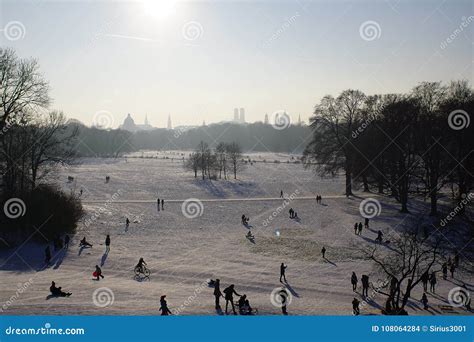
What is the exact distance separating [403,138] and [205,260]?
2549 cm

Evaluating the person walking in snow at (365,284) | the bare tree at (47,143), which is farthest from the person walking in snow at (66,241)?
the person walking in snow at (365,284)

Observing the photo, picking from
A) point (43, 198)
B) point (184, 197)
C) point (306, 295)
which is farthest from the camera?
point (184, 197)

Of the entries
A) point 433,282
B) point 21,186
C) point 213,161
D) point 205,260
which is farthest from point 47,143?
point 213,161

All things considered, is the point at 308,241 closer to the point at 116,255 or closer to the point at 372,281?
the point at 372,281

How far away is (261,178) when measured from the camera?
237ft

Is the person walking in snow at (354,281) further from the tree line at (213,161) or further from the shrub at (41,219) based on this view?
the tree line at (213,161)

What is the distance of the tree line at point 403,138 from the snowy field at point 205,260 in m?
3.71

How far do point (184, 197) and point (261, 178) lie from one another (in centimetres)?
2451

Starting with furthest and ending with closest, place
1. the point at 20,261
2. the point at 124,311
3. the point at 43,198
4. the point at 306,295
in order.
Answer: the point at 43,198, the point at 20,261, the point at 306,295, the point at 124,311

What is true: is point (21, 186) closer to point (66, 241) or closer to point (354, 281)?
point (66, 241)

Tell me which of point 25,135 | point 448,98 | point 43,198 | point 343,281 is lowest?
point 343,281

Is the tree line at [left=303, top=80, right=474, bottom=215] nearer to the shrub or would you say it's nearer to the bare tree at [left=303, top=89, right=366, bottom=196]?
the bare tree at [left=303, top=89, right=366, bottom=196]

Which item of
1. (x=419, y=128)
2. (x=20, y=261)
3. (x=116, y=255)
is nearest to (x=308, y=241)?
(x=116, y=255)

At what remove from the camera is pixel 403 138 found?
38.6 meters
